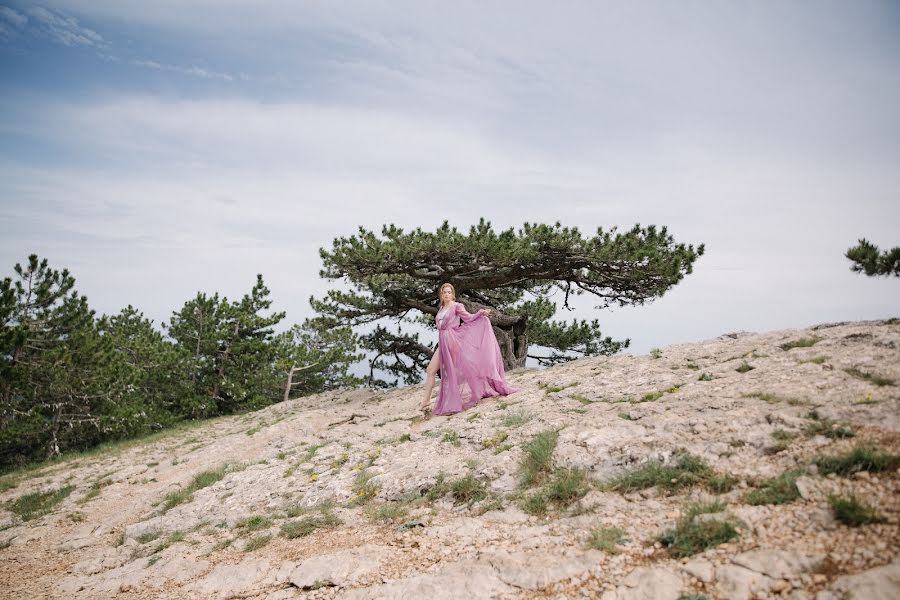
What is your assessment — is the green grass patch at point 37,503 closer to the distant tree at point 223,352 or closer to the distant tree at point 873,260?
the distant tree at point 223,352

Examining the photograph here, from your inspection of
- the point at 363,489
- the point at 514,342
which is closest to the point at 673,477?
the point at 363,489

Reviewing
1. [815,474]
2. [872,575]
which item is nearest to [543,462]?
[815,474]

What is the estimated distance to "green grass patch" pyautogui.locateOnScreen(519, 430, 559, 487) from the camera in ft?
21.4

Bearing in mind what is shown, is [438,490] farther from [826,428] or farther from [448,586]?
[826,428]

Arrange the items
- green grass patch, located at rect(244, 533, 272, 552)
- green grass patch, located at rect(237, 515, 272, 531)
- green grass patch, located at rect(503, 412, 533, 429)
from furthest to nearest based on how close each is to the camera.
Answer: green grass patch, located at rect(503, 412, 533, 429) < green grass patch, located at rect(237, 515, 272, 531) < green grass patch, located at rect(244, 533, 272, 552)

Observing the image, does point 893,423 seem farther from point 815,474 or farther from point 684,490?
point 684,490

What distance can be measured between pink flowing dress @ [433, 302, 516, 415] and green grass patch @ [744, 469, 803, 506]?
22.2 feet

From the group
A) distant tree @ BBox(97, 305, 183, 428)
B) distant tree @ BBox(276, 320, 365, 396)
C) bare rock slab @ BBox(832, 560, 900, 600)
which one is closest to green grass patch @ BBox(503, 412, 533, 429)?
bare rock slab @ BBox(832, 560, 900, 600)

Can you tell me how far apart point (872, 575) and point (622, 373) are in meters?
6.93

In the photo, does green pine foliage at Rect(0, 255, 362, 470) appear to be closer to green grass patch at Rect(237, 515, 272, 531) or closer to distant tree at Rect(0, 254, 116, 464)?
distant tree at Rect(0, 254, 116, 464)

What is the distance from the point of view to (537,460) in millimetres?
6762

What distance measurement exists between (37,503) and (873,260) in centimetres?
1836

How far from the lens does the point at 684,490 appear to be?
529 cm

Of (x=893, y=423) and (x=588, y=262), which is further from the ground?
(x=588, y=262)
